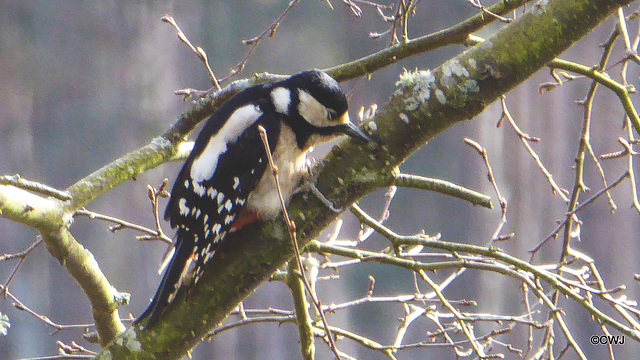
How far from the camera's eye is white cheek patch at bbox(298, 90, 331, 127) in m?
1.41

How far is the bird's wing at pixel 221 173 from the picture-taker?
1.25m

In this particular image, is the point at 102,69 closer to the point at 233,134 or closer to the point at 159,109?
the point at 159,109

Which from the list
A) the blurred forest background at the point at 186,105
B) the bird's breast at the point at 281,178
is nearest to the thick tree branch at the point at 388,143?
the bird's breast at the point at 281,178

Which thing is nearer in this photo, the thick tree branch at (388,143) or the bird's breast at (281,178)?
the thick tree branch at (388,143)

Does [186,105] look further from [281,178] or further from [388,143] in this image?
[388,143]

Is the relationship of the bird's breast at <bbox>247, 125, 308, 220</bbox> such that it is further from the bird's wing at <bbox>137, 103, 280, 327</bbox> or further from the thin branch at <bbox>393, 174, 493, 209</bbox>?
the thin branch at <bbox>393, 174, 493, 209</bbox>

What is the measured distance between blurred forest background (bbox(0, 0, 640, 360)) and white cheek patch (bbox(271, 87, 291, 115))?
1.24m

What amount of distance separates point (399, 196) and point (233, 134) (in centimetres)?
148

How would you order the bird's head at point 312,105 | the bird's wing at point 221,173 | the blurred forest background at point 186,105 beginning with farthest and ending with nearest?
the blurred forest background at point 186,105, the bird's head at point 312,105, the bird's wing at point 221,173

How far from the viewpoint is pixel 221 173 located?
4.28ft

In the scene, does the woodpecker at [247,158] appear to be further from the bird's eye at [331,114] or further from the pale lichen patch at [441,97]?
the pale lichen patch at [441,97]

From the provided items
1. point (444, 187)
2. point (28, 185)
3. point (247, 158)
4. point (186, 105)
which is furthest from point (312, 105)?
point (186, 105)

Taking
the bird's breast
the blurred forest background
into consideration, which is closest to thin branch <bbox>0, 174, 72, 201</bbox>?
the bird's breast

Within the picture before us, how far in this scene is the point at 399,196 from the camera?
2682 mm
